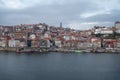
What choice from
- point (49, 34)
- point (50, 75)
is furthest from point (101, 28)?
point (50, 75)

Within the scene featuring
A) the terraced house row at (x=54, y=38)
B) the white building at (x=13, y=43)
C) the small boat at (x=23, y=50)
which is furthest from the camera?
the terraced house row at (x=54, y=38)

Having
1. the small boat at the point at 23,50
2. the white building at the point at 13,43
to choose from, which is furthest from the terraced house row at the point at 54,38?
the small boat at the point at 23,50

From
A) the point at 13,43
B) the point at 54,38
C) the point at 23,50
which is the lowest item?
the point at 23,50

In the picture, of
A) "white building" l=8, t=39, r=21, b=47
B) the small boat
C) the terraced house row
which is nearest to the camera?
the small boat

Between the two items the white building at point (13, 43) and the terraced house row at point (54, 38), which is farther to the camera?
the terraced house row at point (54, 38)

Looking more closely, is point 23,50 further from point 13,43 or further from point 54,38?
point 54,38

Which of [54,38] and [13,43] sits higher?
[54,38]

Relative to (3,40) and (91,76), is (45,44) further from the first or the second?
(91,76)

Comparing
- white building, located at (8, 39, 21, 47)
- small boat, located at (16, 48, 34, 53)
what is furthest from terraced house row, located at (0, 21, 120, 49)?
small boat, located at (16, 48, 34, 53)

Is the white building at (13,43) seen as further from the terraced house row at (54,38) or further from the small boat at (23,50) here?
the small boat at (23,50)

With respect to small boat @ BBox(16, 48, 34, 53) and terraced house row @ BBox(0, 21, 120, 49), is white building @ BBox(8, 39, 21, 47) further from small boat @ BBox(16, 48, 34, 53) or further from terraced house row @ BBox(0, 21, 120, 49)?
small boat @ BBox(16, 48, 34, 53)

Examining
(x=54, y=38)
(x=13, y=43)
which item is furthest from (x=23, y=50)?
(x=54, y=38)

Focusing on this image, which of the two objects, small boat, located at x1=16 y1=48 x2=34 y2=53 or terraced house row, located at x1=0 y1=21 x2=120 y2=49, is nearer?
small boat, located at x1=16 y1=48 x2=34 y2=53
